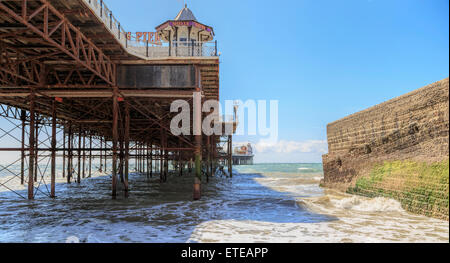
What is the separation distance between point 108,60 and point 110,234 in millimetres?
8731

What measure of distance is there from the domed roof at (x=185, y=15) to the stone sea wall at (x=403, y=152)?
42.8 feet

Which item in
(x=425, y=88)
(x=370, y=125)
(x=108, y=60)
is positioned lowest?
(x=370, y=125)

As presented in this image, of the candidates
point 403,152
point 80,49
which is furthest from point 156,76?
point 403,152

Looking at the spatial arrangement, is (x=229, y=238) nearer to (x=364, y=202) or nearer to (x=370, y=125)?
(x=364, y=202)

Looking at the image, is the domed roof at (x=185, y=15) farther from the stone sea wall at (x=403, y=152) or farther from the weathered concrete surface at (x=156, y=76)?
the stone sea wall at (x=403, y=152)

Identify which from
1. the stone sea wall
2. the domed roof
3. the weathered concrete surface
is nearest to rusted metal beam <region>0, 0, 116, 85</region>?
the weathered concrete surface

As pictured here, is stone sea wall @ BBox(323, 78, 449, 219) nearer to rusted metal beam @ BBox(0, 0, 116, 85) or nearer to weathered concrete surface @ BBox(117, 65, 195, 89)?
weathered concrete surface @ BBox(117, 65, 195, 89)

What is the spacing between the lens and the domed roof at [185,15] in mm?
23416

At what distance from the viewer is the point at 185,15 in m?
24.0

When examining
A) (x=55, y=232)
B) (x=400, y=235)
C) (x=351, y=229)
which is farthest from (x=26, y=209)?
(x=400, y=235)

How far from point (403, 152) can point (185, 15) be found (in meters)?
17.7

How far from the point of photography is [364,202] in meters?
13.9

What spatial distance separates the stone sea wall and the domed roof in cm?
1306

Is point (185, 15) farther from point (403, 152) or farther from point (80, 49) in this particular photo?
point (403, 152)
